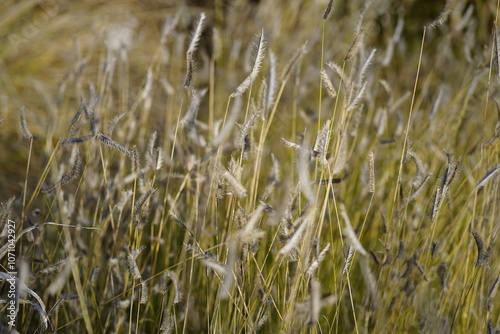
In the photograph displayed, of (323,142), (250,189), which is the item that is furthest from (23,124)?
(323,142)

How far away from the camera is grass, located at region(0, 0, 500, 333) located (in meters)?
1.18

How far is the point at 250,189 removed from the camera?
1576mm

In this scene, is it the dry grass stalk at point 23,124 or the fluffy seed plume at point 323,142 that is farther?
the dry grass stalk at point 23,124

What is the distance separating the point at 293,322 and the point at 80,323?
648 millimetres

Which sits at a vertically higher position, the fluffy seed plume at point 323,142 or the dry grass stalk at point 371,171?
the fluffy seed plume at point 323,142

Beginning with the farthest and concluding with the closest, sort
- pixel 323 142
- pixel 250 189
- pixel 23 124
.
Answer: pixel 250 189 → pixel 23 124 → pixel 323 142

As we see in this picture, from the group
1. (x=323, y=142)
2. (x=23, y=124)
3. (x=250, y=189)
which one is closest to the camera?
(x=323, y=142)

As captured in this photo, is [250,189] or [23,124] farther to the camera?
[250,189]

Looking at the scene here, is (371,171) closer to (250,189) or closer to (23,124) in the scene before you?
(250,189)


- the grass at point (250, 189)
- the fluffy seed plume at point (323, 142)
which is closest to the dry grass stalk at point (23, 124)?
the grass at point (250, 189)

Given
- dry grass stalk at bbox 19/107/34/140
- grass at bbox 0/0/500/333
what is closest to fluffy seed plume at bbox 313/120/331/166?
grass at bbox 0/0/500/333

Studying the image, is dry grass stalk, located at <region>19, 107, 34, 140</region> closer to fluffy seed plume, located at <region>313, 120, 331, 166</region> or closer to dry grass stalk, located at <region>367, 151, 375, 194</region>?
fluffy seed plume, located at <region>313, 120, 331, 166</region>

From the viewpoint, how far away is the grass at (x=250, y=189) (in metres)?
1.18

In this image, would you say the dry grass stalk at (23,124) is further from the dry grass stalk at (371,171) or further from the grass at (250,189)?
the dry grass stalk at (371,171)
